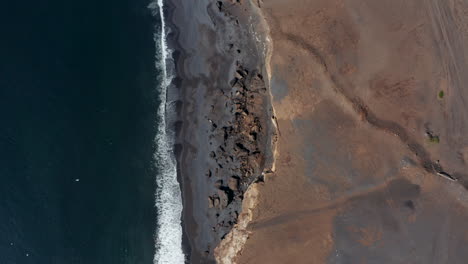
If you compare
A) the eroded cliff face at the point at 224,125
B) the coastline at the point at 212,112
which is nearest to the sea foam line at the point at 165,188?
the coastline at the point at 212,112

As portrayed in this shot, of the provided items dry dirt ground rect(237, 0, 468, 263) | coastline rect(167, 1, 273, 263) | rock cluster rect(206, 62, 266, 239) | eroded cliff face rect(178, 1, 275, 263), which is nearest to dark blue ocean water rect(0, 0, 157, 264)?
coastline rect(167, 1, 273, 263)

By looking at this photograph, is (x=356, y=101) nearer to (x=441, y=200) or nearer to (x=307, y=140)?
(x=307, y=140)

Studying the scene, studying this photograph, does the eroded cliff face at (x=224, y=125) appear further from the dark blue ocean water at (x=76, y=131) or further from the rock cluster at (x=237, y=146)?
the dark blue ocean water at (x=76, y=131)

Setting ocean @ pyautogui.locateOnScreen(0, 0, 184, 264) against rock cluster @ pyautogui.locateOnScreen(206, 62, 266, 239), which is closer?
rock cluster @ pyautogui.locateOnScreen(206, 62, 266, 239)

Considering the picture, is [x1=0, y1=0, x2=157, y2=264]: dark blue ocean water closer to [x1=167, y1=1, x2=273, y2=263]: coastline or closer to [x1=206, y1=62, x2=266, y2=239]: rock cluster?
[x1=167, y1=1, x2=273, y2=263]: coastline

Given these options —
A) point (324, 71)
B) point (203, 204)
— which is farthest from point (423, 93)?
point (203, 204)

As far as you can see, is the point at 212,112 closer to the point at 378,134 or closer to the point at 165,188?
the point at 165,188
